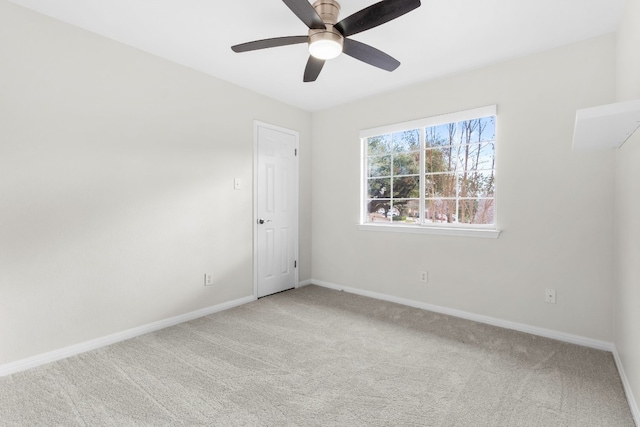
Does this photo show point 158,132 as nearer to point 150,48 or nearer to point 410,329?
point 150,48

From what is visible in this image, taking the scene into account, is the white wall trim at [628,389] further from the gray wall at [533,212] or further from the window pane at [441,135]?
the window pane at [441,135]

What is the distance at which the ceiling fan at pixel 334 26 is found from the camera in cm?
172

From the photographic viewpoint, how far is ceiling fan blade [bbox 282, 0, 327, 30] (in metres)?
1.67

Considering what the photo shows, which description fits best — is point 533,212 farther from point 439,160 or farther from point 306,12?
point 306,12

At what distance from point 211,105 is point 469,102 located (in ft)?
8.66

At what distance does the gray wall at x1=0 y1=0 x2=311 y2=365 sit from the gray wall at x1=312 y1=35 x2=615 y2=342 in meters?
2.04

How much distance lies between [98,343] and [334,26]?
295cm

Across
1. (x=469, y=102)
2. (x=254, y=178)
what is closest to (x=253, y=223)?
(x=254, y=178)

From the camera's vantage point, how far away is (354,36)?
99.1 inches

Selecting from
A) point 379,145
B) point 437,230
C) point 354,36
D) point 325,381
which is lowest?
point 325,381

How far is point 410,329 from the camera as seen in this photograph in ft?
9.46

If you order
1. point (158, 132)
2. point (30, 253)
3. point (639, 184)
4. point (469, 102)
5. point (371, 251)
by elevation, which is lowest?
point (371, 251)

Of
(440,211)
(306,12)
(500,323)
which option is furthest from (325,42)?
(500,323)

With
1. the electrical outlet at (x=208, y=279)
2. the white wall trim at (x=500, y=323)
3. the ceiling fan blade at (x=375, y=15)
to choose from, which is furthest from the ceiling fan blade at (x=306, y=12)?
the white wall trim at (x=500, y=323)
